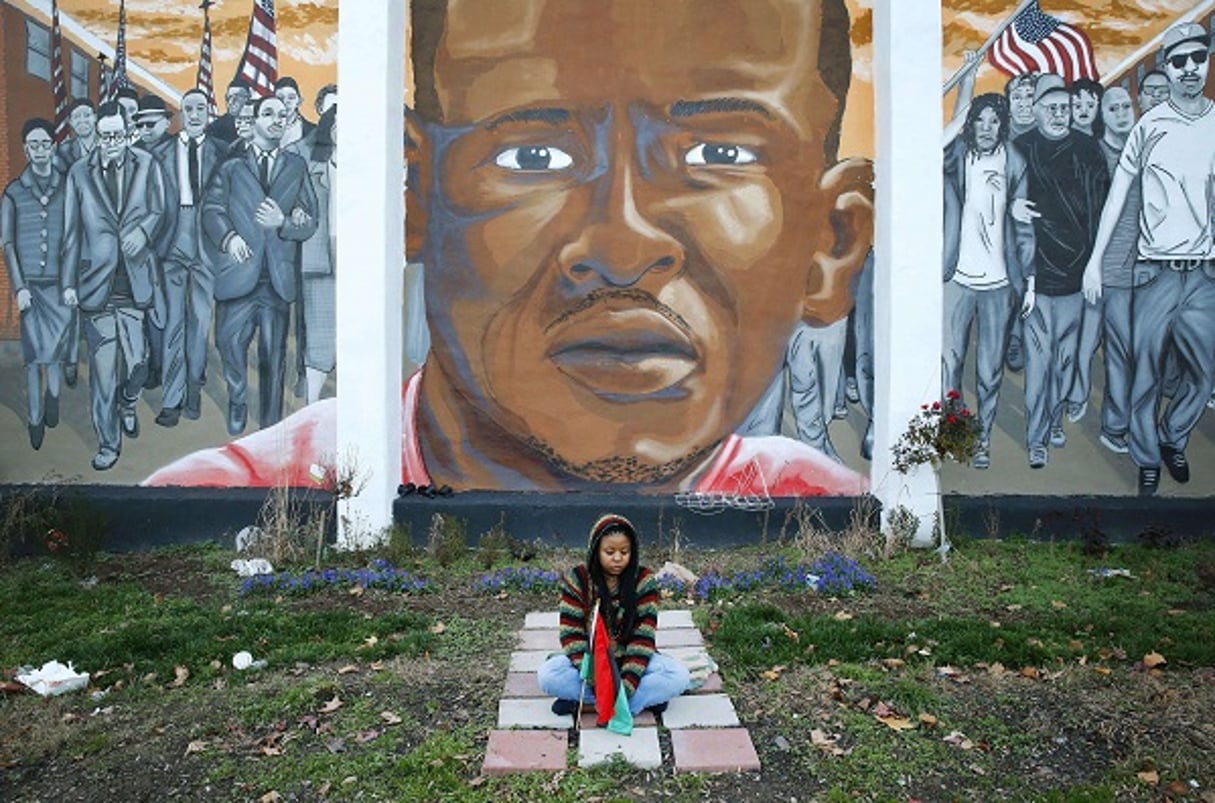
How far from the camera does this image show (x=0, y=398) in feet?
28.8

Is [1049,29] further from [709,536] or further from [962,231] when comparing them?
[709,536]

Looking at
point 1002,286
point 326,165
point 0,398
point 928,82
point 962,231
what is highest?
point 928,82

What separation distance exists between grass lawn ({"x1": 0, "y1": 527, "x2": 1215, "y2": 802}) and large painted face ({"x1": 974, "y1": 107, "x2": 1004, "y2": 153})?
3.87 metres

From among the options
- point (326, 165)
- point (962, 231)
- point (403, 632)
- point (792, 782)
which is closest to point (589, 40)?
point (326, 165)

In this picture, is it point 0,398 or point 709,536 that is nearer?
point 709,536

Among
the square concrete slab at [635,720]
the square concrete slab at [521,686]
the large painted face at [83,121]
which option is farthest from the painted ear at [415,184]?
the square concrete slab at [635,720]

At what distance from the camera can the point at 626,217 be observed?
28.0ft

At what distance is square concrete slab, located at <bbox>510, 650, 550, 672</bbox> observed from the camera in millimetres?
5012

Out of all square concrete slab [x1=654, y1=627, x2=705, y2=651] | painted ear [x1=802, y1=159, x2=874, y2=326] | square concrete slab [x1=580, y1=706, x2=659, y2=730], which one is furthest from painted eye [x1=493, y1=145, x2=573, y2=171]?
square concrete slab [x1=580, y1=706, x2=659, y2=730]

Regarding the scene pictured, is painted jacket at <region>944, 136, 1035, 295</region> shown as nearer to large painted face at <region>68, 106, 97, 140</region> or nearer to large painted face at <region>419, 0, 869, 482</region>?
large painted face at <region>419, 0, 869, 482</region>

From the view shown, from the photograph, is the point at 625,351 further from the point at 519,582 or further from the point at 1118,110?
the point at 1118,110

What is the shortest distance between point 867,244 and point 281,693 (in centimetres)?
648

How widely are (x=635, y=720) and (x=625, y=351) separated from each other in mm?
4756

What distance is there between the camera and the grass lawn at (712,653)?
3863 mm
